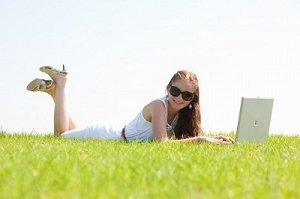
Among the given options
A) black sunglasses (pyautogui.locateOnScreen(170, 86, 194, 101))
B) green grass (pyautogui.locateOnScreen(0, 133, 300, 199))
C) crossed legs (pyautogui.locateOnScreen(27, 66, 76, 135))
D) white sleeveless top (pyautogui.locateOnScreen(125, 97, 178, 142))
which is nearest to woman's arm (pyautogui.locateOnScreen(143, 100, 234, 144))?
black sunglasses (pyautogui.locateOnScreen(170, 86, 194, 101))

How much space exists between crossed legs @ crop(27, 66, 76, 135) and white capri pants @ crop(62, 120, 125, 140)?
0.86 feet

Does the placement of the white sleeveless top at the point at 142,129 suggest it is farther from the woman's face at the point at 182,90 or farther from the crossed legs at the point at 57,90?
the crossed legs at the point at 57,90

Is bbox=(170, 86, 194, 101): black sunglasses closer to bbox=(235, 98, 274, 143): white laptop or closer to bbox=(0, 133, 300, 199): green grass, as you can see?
bbox=(235, 98, 274, 143): white laptop

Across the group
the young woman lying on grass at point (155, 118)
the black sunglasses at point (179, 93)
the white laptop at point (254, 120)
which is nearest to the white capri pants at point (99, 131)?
the young woman lying on grass at point (155, 118)

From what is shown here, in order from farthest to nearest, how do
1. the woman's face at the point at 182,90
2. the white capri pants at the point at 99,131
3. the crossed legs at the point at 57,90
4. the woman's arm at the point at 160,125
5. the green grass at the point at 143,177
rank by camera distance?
the crossed legs at the point at 57,90 → the white capri pants at the point at 99,131 → the woman's face at the point at 182,90 → the woman's arm at the point at 160,125 → the green grass at the point at 143,177

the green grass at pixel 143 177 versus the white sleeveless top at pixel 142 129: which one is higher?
the green grass at pixel 143 177

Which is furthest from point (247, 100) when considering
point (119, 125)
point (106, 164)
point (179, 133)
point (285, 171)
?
point (106, 164)

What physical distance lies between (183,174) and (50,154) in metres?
1.71

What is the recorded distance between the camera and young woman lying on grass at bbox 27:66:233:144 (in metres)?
7.60

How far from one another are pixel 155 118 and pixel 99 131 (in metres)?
2.15

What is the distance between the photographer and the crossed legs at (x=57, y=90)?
31.6 feet

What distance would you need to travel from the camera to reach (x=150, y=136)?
8.45m

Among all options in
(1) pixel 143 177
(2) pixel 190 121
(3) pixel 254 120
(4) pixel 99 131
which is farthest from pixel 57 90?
(1) pixel 143 177

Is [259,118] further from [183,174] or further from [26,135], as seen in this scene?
[183,174]
